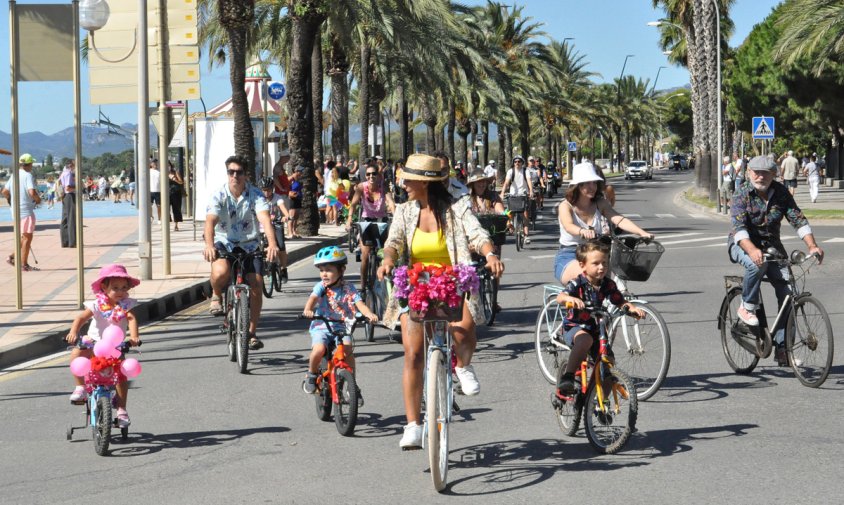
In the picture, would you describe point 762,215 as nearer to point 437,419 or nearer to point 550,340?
point 550,340

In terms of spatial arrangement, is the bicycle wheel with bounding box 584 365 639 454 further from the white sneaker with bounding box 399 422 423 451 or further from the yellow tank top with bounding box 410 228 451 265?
the yellow tank top with bounding box 410 228 451 265

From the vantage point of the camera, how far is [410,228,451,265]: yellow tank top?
265 inches

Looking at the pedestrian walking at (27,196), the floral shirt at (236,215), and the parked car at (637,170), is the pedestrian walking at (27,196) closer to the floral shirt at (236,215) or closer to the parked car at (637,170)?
the floral shirt at (236,215)

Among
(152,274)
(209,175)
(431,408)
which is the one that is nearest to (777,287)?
(431,408)

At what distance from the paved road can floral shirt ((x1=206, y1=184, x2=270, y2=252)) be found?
1063 mm

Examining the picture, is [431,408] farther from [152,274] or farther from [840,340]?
[152,274]

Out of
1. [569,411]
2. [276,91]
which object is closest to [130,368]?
[569,411]

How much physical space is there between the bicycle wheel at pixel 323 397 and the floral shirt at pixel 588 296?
1588mm

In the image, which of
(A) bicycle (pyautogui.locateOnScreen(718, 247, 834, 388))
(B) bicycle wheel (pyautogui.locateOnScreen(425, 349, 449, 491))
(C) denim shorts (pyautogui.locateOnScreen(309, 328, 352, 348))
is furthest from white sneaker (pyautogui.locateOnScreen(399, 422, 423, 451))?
(A) bicycle (pyautogui.locateOnScreen(718, 247, 834, 388))

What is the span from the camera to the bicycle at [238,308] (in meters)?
9.92

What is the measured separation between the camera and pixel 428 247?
673 cm

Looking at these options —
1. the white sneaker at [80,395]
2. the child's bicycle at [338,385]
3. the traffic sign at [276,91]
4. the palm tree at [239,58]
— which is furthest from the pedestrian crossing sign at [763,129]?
the white sneaker at [80,395]

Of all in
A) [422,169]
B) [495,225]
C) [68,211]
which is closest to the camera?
[422,169]

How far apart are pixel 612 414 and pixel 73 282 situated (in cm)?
1167
